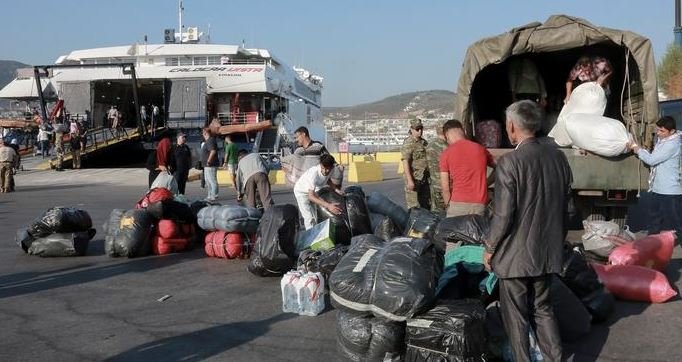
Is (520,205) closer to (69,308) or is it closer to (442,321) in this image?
(442,321)

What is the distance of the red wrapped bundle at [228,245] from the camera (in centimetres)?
861

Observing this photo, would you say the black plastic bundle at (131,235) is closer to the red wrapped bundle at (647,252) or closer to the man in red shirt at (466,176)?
the man in red shirt at (466,176)

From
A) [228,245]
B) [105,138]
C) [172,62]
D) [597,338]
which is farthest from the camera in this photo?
[172,62]

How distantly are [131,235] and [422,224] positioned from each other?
3.88 m

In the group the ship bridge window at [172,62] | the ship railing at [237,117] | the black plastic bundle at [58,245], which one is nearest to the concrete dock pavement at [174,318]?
the black plastic bundle at [58,245]

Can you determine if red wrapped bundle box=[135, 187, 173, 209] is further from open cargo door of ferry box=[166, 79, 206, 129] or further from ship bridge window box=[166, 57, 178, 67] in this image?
ship bridge window box=[166, 57, 178, 67]

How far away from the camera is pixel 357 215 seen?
7844 millimetres

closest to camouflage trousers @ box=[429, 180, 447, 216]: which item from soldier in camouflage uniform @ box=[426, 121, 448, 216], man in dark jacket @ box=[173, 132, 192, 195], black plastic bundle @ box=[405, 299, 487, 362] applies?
soldier in camouflage uniform @ box=[426, 121, 448, 216]

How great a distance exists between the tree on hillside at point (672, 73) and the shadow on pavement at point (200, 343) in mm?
23275

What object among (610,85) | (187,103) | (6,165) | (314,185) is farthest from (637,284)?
(187,103)

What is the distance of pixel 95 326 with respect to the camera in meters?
5.77

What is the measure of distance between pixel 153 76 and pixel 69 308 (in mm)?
26220

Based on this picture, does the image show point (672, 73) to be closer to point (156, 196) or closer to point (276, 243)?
point (156, 196)

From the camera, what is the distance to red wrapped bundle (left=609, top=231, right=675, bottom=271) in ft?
21.9
